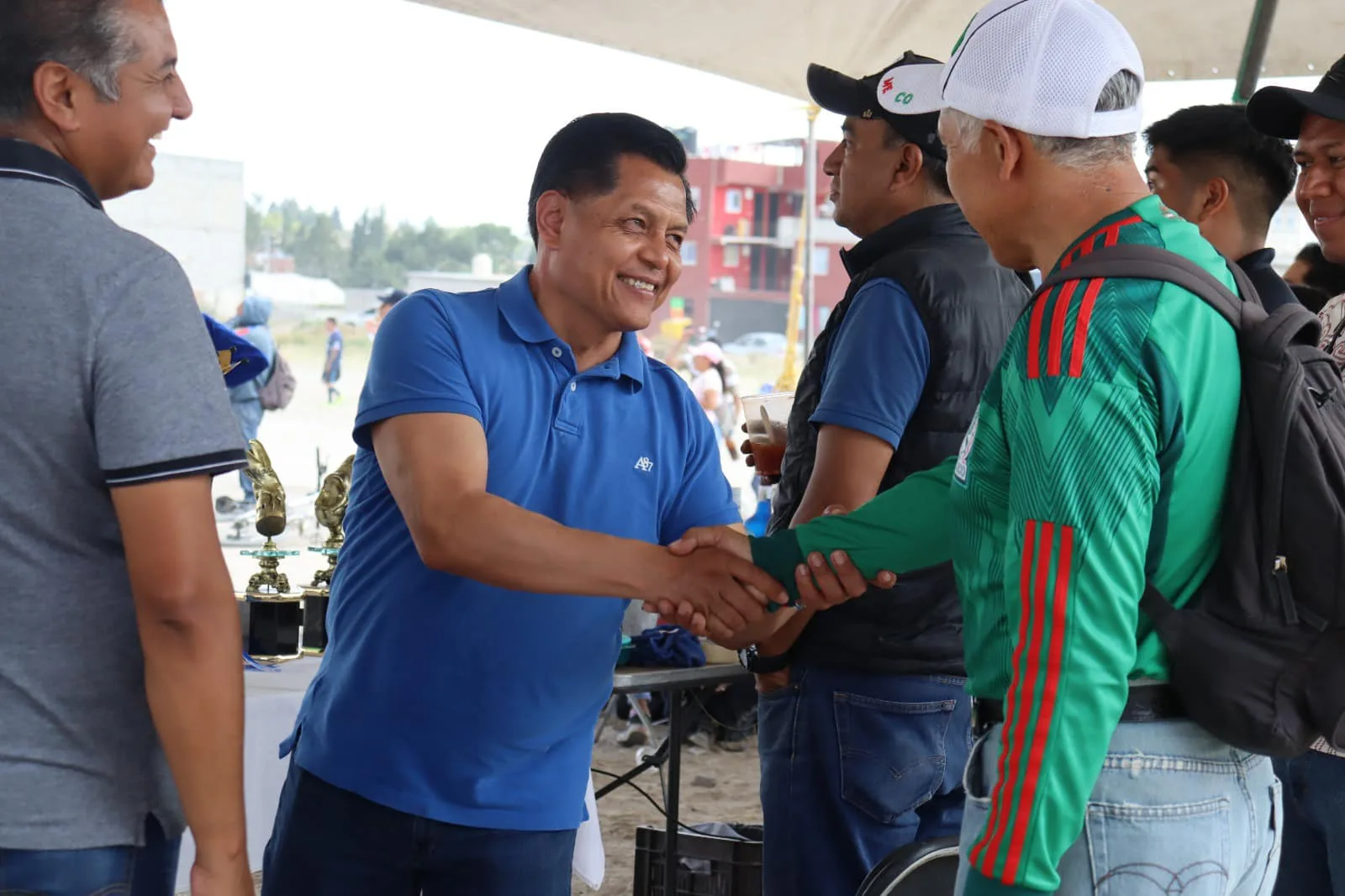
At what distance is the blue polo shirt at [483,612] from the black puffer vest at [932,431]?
571 mm

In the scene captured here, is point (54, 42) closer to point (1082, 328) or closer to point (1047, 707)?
point (1082, 328)

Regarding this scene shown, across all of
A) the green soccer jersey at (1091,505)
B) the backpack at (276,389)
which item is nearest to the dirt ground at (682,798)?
the green soccer jersey at (1091,505)

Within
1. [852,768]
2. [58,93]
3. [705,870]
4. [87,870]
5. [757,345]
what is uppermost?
[58,93]

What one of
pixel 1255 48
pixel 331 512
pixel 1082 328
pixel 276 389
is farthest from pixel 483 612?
pixel 276 389

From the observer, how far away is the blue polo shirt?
1.96m

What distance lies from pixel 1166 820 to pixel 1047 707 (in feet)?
0.69

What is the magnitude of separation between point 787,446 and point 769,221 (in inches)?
1687

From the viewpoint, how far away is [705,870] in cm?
365

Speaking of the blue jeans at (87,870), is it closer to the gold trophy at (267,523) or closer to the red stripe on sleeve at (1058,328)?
the red stripe on sleeve at (1058,328)

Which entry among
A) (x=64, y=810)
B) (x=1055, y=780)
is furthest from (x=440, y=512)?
(x=1055, y=780)

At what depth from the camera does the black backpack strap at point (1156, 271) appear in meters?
1.34

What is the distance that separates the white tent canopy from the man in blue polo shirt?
249cm

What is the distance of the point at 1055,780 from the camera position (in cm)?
128

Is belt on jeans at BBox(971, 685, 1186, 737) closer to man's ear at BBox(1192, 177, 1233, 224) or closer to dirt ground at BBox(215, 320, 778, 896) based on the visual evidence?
man's ear at BBox(1192, 177, 1233, 224)
